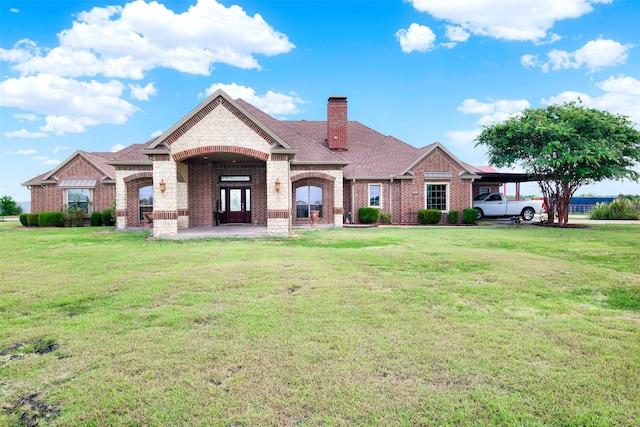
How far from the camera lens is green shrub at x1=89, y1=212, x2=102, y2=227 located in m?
24.0

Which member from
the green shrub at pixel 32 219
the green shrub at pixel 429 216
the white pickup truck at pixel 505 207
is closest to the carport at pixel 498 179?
the white pickup truck at pixel 505 207

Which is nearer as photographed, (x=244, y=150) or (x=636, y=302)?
(x=636, y=302)

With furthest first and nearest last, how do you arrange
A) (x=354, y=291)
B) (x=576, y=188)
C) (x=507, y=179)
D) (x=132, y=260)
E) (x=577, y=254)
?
(x=507, y=179) < (x=576, y=188) < (x=577, y=254) < (x=132, y=260) < (x=354, y=291)

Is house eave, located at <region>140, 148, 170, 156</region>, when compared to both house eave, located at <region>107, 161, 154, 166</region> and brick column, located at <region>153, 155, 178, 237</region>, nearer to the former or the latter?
brick column, located at <region>153, 155, 178, 237</region>

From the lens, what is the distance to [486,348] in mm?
4230

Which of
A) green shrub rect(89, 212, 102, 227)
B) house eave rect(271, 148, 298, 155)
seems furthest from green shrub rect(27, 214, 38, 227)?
house eave rect(271, 148, 298, 155)

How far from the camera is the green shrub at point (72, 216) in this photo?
2402cm

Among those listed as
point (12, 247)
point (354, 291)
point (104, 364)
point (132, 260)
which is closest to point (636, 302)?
point (354, 291)

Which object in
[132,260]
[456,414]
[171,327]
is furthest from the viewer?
[132,260]

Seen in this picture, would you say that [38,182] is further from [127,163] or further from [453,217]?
[453,217]

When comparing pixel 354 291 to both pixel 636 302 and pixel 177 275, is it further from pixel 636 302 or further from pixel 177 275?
pixel 636 302

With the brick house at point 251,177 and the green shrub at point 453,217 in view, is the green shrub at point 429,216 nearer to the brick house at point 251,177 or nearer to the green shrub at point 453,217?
the brick house at point 251,177

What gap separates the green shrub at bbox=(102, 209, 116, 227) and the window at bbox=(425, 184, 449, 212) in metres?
18.6

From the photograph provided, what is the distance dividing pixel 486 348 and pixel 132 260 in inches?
340
